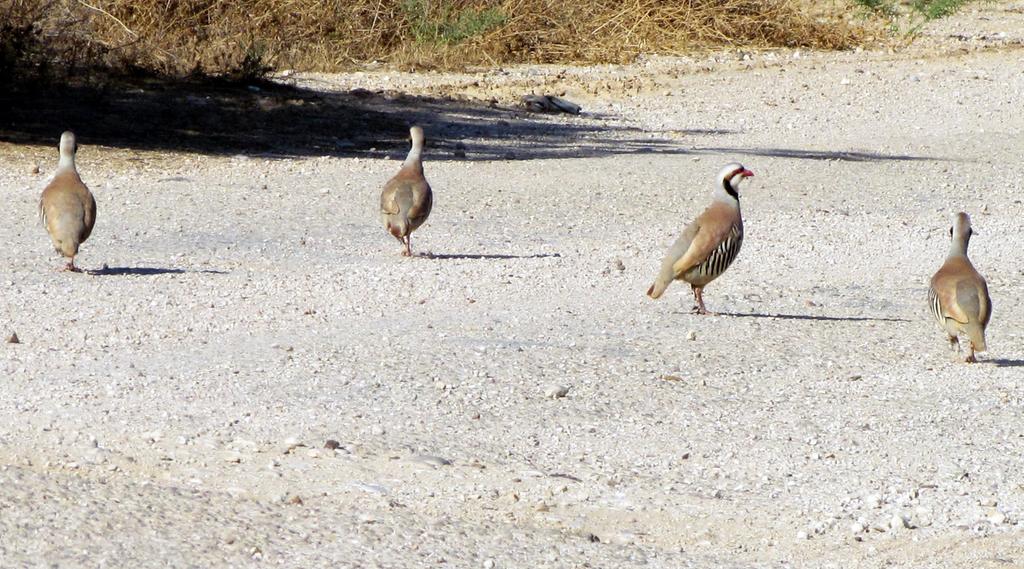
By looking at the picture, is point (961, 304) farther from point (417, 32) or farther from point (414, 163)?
point (417, 32)

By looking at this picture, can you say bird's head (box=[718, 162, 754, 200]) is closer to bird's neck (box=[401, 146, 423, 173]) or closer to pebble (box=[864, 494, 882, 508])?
bird's neck (box=[401, 146, 423, 173])

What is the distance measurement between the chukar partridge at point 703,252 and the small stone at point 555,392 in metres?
2.30

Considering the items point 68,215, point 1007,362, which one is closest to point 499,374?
point 1007,362

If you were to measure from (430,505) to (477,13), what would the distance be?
776 inches

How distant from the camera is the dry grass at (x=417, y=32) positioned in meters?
20.1

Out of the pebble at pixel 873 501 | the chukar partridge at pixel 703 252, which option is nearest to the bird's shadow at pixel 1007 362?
the chukar partridge at pixel 703 252

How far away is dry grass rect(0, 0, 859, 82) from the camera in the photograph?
20094mm

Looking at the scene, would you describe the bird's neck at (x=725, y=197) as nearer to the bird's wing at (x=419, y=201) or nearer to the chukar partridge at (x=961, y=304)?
the chukar partridge at (x=961, y=304)

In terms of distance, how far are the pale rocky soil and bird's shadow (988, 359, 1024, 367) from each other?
3 centimetres

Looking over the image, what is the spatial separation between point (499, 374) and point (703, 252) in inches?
92.4

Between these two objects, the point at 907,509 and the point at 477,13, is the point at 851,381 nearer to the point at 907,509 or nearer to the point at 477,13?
the point at 907,509

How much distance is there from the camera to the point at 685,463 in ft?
22.5

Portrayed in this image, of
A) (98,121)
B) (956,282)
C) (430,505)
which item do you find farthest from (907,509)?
(98,121)

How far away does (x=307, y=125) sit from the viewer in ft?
60.1
